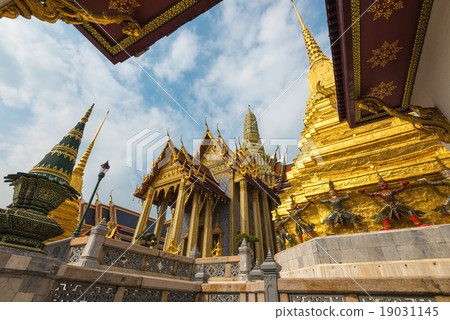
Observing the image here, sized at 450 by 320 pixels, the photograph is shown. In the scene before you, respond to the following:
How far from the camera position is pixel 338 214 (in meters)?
6.24

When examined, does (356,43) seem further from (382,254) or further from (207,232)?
(207,232)

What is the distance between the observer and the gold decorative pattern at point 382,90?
15.1ft

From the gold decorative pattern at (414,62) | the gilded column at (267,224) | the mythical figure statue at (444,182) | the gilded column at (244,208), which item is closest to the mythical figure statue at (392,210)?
the mythical figure statue at (444,182)

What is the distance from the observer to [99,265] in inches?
177

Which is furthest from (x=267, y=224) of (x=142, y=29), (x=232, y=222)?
(x=142, y=29)

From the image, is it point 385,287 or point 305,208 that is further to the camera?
point 305,208

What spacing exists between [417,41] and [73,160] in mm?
6027

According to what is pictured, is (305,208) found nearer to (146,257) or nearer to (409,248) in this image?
(409,248)

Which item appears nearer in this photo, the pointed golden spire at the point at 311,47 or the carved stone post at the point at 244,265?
the carved stone post at the point at 244,265

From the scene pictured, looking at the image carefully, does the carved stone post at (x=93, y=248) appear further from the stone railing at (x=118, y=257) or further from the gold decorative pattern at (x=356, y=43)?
the gold decorative pattern at (x=356, y=43)

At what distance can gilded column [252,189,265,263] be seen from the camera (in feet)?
39.9

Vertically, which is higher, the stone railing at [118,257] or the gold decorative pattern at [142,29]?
the gold decorative pattern at [142,29]

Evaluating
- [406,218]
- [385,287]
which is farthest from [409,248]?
[385,287]

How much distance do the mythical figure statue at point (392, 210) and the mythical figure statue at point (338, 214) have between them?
528 millimetres
